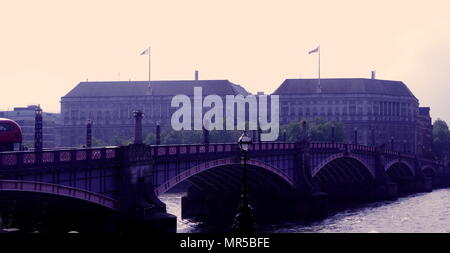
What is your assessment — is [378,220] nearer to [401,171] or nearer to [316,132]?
[401,171]

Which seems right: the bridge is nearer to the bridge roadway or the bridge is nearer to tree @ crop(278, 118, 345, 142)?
the bridge roadway

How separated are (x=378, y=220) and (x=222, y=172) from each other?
1898cm

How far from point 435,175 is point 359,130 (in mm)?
46770

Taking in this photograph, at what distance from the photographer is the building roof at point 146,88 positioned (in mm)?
176625

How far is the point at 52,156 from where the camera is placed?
127 ft

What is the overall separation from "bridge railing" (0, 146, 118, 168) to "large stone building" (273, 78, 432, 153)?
461 feet

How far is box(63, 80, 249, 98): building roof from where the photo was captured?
177m

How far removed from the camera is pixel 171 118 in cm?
18062

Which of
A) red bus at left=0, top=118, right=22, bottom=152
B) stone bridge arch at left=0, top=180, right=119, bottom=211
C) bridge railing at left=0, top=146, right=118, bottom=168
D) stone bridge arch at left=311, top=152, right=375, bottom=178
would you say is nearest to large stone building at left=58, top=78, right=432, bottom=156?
stone bridge arch at left=311, top=152, right=375, bottom=178

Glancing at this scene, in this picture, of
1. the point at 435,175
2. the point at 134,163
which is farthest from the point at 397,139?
the point at 134,163

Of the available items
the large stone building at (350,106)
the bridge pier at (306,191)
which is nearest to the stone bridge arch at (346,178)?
the bridge pier at (306,191)

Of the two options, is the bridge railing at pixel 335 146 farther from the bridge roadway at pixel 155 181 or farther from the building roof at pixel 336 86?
the building roof at pixel 336 86

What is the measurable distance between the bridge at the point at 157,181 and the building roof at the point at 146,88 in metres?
77.9

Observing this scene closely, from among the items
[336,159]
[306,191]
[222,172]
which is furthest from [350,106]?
[222,172]
